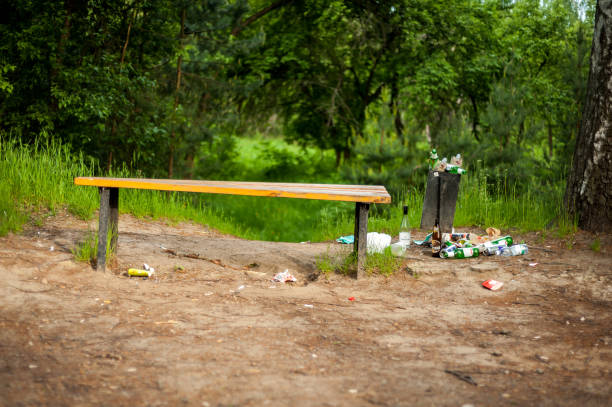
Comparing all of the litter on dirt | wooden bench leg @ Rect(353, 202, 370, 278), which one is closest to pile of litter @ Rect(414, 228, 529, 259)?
wooden bench leg @ Rect(353, 202, 370, 278)

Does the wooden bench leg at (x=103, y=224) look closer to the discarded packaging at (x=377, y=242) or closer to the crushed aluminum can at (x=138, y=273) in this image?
the crushed aluminum can at (x=138, y=273)

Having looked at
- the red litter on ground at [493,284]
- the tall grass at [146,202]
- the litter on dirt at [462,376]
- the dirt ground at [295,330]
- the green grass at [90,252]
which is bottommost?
the litter on dirt at [462,376]

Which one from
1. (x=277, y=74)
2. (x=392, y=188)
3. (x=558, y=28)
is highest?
(x=558, y=28)

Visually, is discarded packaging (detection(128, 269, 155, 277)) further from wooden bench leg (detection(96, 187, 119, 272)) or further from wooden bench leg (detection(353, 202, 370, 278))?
wooden bench leg (detection(353, 202, 370, 278))

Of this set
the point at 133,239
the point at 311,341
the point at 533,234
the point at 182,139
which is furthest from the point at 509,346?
the point at 182,139

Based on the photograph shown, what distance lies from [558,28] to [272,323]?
1267 centimetres

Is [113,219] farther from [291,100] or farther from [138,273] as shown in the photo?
[291,100]

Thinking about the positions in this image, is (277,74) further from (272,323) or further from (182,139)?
(272,323)

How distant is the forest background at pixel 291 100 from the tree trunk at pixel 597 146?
9.7 inches

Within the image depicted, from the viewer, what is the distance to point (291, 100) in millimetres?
14109

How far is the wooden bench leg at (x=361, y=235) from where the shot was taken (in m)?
4.37

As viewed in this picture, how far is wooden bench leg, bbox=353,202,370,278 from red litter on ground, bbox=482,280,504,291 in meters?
0.96

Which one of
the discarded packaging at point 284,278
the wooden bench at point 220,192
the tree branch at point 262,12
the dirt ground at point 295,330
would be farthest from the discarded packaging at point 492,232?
the tree branch at point 262,12

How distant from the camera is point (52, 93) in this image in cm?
713
